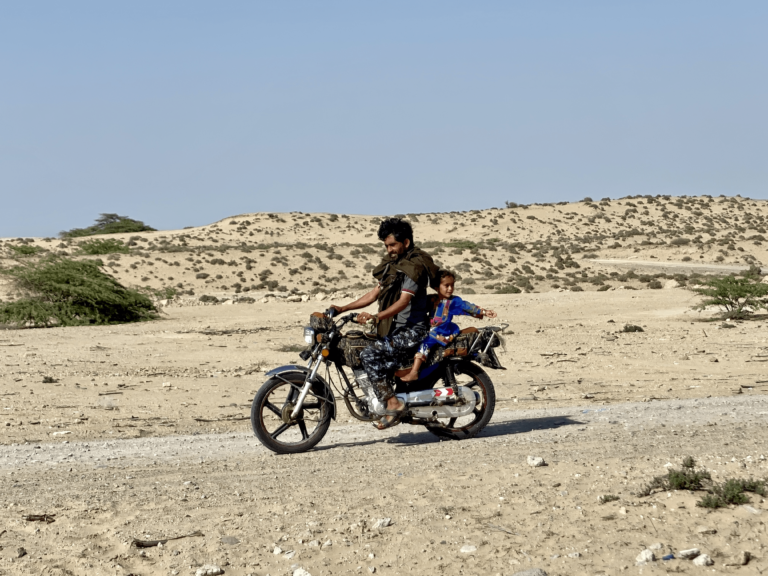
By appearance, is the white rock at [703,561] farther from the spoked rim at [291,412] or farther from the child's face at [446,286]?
the spoked rim at [291,412]

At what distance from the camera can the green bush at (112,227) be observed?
298ft

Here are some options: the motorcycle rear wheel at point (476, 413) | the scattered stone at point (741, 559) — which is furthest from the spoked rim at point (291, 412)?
the scattered stone at point (741, 559)

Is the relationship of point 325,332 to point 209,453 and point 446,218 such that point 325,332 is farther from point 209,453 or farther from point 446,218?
point 446,218

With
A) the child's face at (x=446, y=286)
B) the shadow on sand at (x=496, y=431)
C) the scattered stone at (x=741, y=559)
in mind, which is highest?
the child's face at (x=446, y=286)

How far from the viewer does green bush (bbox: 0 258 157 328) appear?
2386 centimetres

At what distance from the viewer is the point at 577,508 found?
5.42 metres

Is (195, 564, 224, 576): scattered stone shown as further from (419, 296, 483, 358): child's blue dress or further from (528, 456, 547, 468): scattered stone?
(419, 296, 483, 358): child's blue dress

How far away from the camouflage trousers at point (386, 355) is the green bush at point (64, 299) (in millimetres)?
18606

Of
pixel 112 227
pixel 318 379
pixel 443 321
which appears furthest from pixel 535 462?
pixel 112 227

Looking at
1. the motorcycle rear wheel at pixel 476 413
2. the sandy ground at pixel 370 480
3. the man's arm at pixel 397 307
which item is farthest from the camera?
the motorcycle rear wheel at pixel 476 413

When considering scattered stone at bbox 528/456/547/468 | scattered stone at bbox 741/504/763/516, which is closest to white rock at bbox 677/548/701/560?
scattered stone at bbox 741/504/763/516

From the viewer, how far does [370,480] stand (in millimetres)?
6473

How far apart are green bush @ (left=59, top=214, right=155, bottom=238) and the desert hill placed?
7.13 meters

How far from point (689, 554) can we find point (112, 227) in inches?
3729
